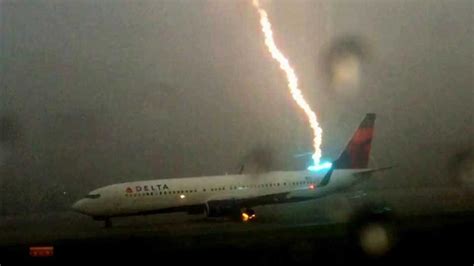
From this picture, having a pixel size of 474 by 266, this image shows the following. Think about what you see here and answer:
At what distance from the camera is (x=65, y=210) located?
52594 millimetres

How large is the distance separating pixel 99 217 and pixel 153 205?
3.24 meters

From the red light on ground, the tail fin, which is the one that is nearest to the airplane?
the tail fin

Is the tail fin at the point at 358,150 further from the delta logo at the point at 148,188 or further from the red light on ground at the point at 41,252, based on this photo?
the red light on ground at the point at 41,252

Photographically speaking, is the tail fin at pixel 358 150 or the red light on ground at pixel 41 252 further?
the tail fin at pixel 358 150

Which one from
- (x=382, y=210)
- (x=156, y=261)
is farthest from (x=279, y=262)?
(x=382, y=210)

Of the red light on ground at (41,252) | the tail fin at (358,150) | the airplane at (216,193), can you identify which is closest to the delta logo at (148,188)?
the airplane at (216,193)

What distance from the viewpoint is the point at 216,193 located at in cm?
4338

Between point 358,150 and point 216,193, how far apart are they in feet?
42.5

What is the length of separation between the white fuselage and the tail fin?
2.00m

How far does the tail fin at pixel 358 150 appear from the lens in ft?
166

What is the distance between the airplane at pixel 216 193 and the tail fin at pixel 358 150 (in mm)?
1776

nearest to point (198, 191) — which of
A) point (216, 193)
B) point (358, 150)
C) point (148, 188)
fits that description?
point (216, 193)

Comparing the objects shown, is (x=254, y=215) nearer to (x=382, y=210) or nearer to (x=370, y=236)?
(x=382, y=210)

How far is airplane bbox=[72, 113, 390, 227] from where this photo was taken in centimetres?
4034
